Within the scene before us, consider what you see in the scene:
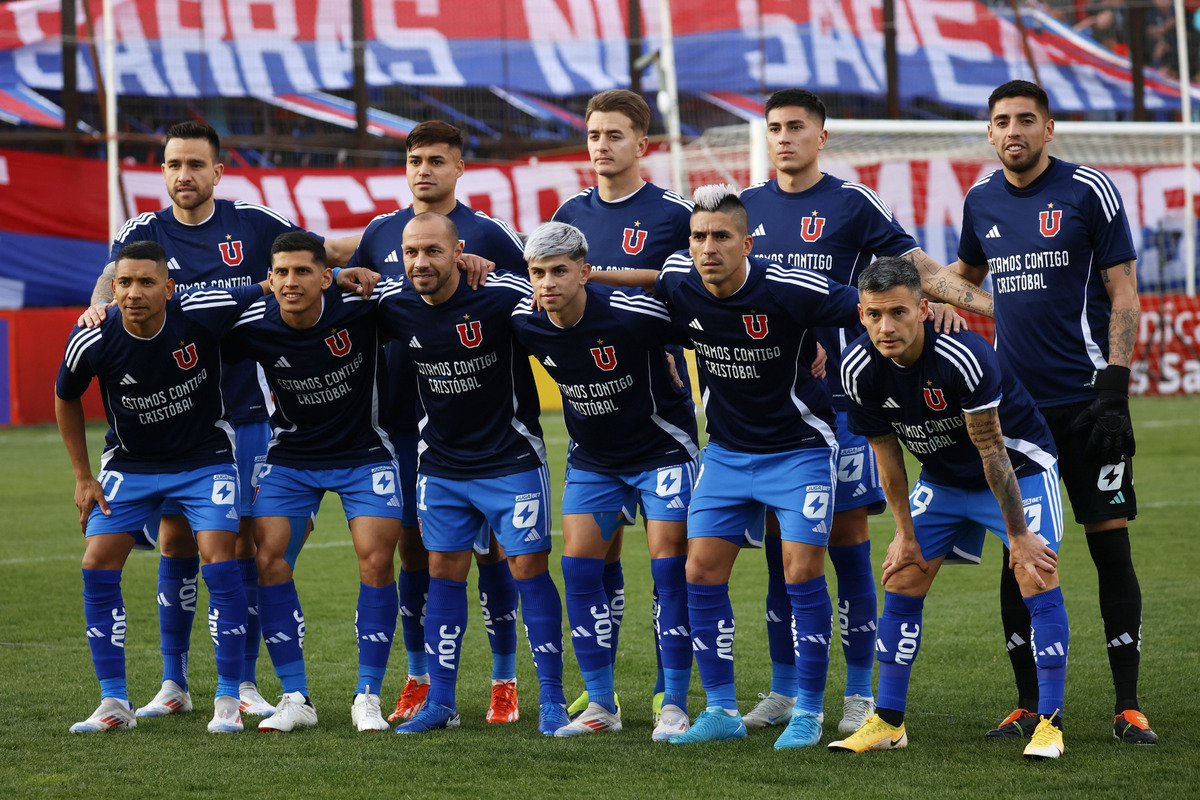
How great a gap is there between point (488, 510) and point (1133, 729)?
8.26 feet

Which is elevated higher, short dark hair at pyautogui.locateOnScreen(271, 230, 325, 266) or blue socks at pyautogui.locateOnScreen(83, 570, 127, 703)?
short dark hair at pyautogui.locateOnScreen(271, 230, 325, 266)

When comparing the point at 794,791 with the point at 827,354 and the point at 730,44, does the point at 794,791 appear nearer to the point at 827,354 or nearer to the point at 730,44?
the point at 827,354

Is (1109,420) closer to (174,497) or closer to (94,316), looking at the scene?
(174,497)

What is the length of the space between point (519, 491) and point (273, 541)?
1.02 meters

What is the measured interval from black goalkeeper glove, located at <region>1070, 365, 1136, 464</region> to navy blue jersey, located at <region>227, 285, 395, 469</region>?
2.74 meters

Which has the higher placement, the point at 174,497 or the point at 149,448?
the point at 149,448

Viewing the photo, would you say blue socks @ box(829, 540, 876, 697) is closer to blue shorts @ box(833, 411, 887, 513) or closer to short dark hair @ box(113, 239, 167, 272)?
blue shorts @ box(833, 411, 887, 513)

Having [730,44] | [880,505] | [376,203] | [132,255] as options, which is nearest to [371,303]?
[132,255]

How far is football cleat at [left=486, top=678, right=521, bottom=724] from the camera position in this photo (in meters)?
5.39

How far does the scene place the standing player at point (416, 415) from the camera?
18.2 ft

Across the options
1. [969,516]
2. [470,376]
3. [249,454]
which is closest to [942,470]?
[969,516]

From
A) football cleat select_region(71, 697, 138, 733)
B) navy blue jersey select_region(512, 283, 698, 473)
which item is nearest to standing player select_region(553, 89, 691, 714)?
navy blue jersey select_region(512, 283, 698, 473)

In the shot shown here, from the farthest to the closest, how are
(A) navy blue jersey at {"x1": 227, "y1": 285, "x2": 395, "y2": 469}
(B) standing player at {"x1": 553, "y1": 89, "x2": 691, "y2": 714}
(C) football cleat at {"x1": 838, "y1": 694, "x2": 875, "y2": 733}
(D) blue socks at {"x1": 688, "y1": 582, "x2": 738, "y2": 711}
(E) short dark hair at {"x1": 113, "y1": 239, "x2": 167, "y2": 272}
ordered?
(B) standing player at {"x1": 553, "y1": 89, "x2": 691, "y2": 714} < (A) navy blue jersey at {"x1": 227, "y1": 285, "x2": 395, "y2": 469} < (E) short dark hair at {"x1": 113, "y1": 239, "x2": 167, "y2": 272} < (C) football cleat at {"x1": 838, "y1": 694, "x2": 875, "y2": 733} < (D) blue socks at {"x1": 688, "y1": 582, "x2": 738, "y2": 711}

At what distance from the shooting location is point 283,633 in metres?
5.33
